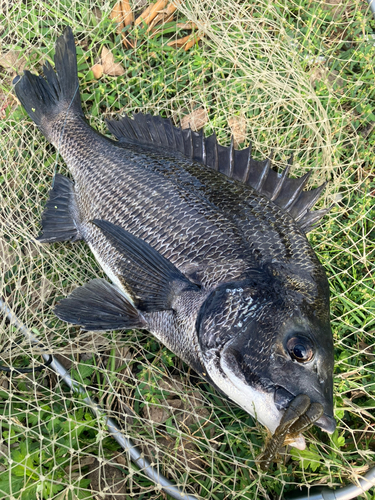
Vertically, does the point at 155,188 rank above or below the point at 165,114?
below

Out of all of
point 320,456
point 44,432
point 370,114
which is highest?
point 370,114

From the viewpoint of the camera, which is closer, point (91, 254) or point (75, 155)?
point (75, 155)

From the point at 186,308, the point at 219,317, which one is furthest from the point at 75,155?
the point at 219,317

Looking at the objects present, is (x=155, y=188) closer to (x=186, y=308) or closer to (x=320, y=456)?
(x=186, y=308)

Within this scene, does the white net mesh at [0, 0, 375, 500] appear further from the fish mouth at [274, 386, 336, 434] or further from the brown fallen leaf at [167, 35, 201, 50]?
the fish mouth at [274, 386, 336, 434]

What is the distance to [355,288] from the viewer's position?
2.90 m

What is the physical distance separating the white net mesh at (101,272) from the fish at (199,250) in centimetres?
34

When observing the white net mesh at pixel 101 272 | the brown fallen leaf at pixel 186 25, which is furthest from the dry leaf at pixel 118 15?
the brown fallen leaf at pixel 186 25

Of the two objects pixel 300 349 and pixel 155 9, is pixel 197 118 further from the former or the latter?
pixel 300 349

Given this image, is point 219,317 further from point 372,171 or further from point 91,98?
point 91,98

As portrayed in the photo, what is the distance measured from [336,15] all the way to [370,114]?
3.56ft

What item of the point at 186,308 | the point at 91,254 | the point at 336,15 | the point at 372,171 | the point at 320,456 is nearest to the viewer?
the point at 186,308

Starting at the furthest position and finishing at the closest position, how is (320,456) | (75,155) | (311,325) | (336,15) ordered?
(336,15) → (75,155) → (320,456) → (311,325)

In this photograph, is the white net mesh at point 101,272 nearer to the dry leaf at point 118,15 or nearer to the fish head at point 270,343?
the dry leaf at point 118,15
